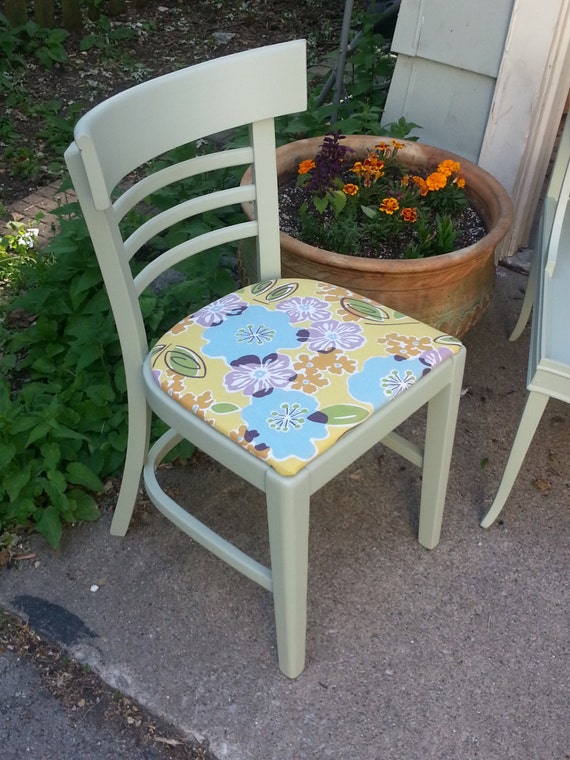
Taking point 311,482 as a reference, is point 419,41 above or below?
above

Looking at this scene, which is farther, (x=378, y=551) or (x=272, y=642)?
(x=378, y=551)

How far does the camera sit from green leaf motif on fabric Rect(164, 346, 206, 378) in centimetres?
155

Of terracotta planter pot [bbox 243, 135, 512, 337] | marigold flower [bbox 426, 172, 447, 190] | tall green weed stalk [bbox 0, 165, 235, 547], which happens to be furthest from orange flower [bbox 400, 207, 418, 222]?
tall green weed stalk [bbox 0, 165, 235, 547]

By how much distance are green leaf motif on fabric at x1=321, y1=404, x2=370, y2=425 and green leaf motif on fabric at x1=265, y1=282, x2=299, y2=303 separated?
0.41 metres

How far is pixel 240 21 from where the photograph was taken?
498 cm

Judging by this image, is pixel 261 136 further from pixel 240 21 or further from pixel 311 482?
pixel 240 21

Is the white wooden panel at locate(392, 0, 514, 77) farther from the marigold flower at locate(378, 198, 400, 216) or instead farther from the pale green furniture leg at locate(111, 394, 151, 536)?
the pale green furniture leg at locate(111, 394, 151, 536)

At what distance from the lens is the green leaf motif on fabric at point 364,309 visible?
5.58 ft

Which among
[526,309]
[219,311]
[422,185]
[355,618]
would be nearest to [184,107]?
[219,311]

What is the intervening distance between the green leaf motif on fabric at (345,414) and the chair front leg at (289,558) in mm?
128

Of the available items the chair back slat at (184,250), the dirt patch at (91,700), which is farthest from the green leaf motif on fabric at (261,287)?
the dirt patch at (91,700)

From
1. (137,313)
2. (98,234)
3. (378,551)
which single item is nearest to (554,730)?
(378,551)

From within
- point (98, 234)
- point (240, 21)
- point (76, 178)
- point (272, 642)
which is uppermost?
point (76, 178)

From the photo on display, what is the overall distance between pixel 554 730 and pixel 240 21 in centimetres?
462
